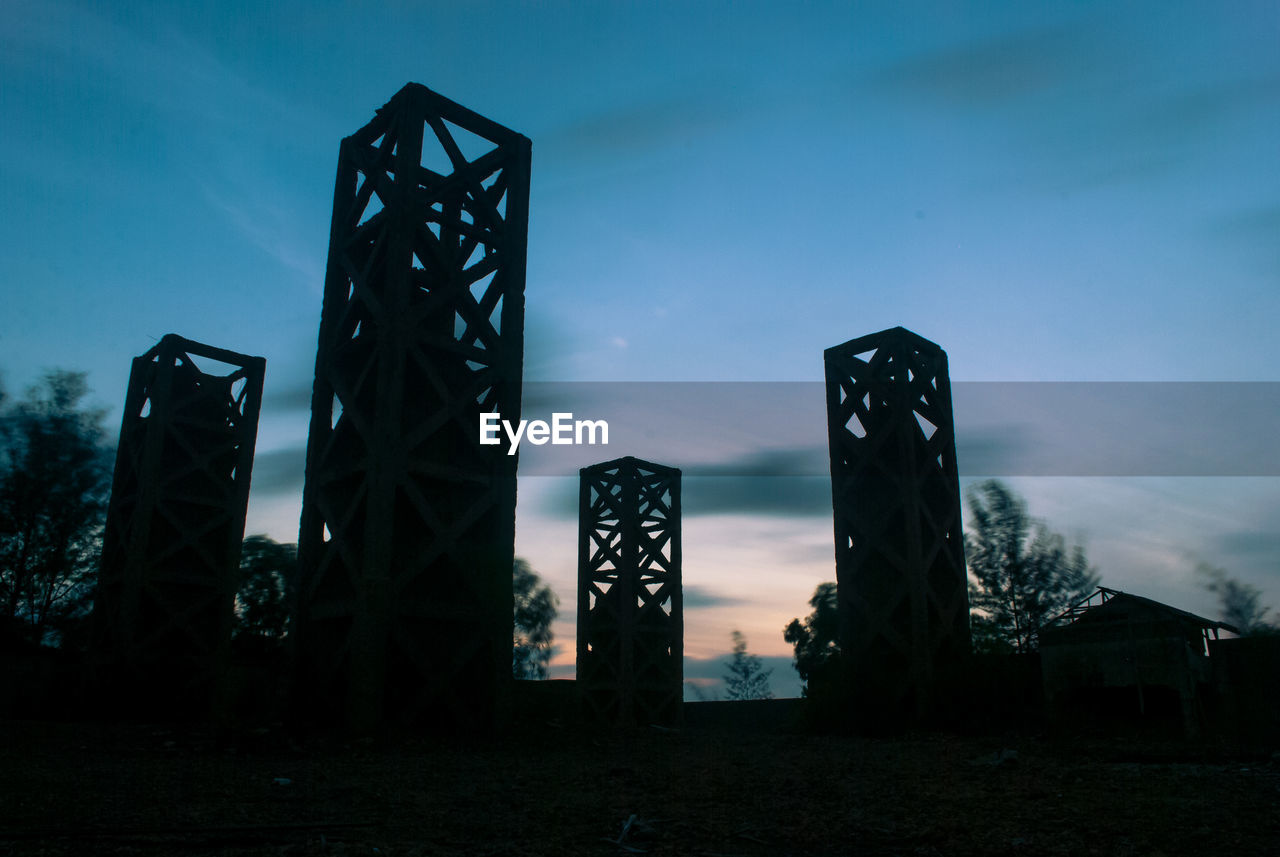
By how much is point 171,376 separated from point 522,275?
9088 mm

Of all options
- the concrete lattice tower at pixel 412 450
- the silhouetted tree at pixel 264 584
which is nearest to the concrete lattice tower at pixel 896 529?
the concrete lattice tower at pixel 412 450

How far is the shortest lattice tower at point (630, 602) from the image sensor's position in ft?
71.3

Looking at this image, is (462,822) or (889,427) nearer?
(462,822)

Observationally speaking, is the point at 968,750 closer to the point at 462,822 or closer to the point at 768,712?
the point at 462,822

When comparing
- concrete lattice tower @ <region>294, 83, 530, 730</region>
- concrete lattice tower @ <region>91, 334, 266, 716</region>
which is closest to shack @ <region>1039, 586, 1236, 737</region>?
concrete lattice tower @ <region>294, 83, 530, 730</region>

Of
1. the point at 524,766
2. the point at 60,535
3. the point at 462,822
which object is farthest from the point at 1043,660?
the point at 60,535

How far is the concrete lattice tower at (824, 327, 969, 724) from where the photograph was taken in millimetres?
11938

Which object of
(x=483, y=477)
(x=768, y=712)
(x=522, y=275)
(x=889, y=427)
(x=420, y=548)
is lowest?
(x=768, y=712)

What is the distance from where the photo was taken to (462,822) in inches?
181

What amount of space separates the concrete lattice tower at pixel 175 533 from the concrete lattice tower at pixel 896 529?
10785mm

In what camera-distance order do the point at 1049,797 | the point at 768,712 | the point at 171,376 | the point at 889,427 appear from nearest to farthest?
the point at 1049,797
the point at 889,427
the point at 171,376
the point at 768,712

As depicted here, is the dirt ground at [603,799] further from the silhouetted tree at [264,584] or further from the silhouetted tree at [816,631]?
the silhouetted tree at [816,631]

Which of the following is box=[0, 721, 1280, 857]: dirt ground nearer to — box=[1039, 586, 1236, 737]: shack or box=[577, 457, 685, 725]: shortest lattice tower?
box=[1039, 586, 1236, 737]: shack

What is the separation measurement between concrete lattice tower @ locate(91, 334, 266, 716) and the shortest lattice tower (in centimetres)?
Result: 906
